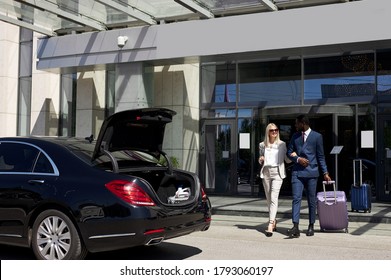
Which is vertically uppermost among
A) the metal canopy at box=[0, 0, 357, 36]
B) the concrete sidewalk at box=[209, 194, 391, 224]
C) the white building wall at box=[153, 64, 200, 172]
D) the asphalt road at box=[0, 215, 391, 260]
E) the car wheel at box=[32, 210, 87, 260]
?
the metal canopy at box=[0, 0, 357, 36]

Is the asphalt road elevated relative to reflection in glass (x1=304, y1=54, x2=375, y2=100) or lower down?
lower down

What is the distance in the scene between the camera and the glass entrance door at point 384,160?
12836 millimetres

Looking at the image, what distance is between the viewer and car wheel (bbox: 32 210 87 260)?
16.7 feet

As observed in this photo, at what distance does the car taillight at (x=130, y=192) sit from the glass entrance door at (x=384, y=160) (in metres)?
9.50

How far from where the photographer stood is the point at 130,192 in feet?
16.4

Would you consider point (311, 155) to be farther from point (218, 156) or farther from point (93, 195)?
point (218, 156)

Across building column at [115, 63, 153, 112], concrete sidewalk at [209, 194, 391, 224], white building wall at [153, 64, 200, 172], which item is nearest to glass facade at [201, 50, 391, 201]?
white building wall at [153, 64, 200, 172]

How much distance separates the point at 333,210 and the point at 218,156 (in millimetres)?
7345

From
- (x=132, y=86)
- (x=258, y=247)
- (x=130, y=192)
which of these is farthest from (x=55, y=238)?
(x=132, y=86)

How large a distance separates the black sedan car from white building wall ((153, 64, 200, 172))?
907cm

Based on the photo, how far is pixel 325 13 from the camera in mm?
11141

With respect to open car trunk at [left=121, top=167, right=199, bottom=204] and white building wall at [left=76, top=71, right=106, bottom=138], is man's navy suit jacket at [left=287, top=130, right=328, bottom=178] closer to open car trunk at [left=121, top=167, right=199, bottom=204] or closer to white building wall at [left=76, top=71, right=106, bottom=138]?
open car trunk at [left=121, top=167, right=199, bottom=204]

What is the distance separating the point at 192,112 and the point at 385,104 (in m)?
5.67

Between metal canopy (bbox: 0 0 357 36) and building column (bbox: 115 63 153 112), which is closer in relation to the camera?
metal canopy (bbox: 0 0 357 36)
